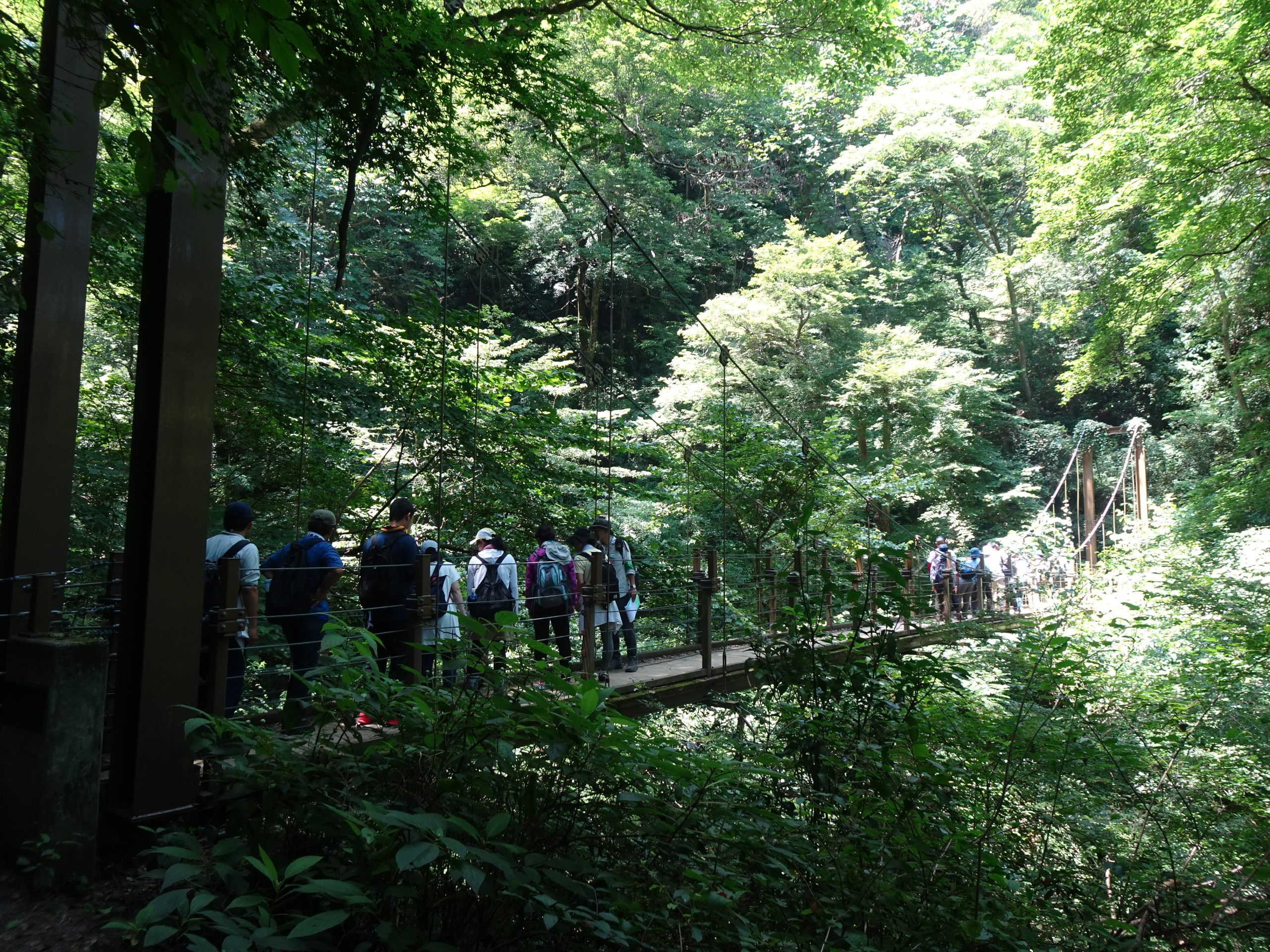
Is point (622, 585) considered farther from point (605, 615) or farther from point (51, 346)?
point (51, 346)

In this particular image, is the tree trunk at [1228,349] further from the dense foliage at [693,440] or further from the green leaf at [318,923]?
the green leaf at [318,923]

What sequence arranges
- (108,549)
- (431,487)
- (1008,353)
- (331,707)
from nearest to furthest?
(331,707) → (108,549) → (431,487) → (1008,353)

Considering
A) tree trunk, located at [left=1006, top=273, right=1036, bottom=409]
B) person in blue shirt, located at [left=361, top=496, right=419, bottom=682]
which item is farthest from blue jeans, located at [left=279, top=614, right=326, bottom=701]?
tree trunk, located at [left=1006, top=273, right=1036, bottom=409]

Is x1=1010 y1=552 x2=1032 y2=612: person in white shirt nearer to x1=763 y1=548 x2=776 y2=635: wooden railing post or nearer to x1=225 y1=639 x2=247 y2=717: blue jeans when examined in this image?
x1=763 y1=548 x2=776 y2=635: wooden railing post

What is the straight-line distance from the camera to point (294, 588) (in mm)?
3121

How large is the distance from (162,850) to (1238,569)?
9.94 metres

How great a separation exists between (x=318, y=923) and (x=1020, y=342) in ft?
67.3

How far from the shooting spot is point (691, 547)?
28.4 feet

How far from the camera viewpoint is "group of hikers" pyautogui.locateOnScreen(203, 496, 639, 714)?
8.60 ft

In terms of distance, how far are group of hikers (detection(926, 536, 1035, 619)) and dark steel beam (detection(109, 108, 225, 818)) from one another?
7898 millimetres

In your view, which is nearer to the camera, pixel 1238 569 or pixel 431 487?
pixel 431 487

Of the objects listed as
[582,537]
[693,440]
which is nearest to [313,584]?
[582,537]

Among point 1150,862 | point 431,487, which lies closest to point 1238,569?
point 1150,862

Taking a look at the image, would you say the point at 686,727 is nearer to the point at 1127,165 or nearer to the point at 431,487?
the point at 431,487
